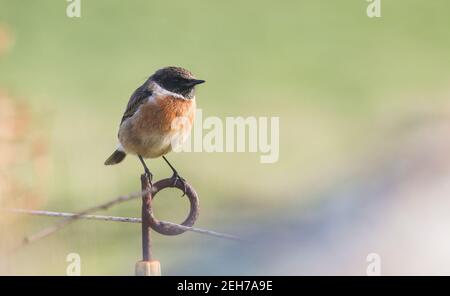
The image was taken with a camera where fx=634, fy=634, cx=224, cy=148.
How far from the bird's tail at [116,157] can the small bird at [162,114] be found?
0.18m

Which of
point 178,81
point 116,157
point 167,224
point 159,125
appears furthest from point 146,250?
point 116,157

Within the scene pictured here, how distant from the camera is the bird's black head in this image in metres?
3.31

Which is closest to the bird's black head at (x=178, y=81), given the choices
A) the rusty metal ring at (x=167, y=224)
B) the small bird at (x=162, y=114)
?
the small bird at (x=162, y=114)

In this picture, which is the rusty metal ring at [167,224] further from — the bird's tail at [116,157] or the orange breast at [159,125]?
the bird's tail at [116,157]

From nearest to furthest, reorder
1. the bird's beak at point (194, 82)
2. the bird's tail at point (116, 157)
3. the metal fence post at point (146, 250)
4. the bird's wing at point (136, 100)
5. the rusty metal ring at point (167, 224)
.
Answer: the metal fence post at point (146, 250) < the rusty metal ring at point (167, 224) < the bird's beak at point (194, 82) < the bird's wing at point (136, 100) < the bird's tail at point (116, 157)

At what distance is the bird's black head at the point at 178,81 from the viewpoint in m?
3.31

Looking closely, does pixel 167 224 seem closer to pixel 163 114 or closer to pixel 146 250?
pixel 146 250

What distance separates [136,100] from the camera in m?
3.44

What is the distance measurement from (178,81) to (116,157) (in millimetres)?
615

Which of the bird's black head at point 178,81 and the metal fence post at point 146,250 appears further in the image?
the bird's black head at point 178,81

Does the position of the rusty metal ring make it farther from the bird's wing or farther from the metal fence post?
the bird's wing

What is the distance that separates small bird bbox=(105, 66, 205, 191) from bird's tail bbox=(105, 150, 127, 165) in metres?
0.18
